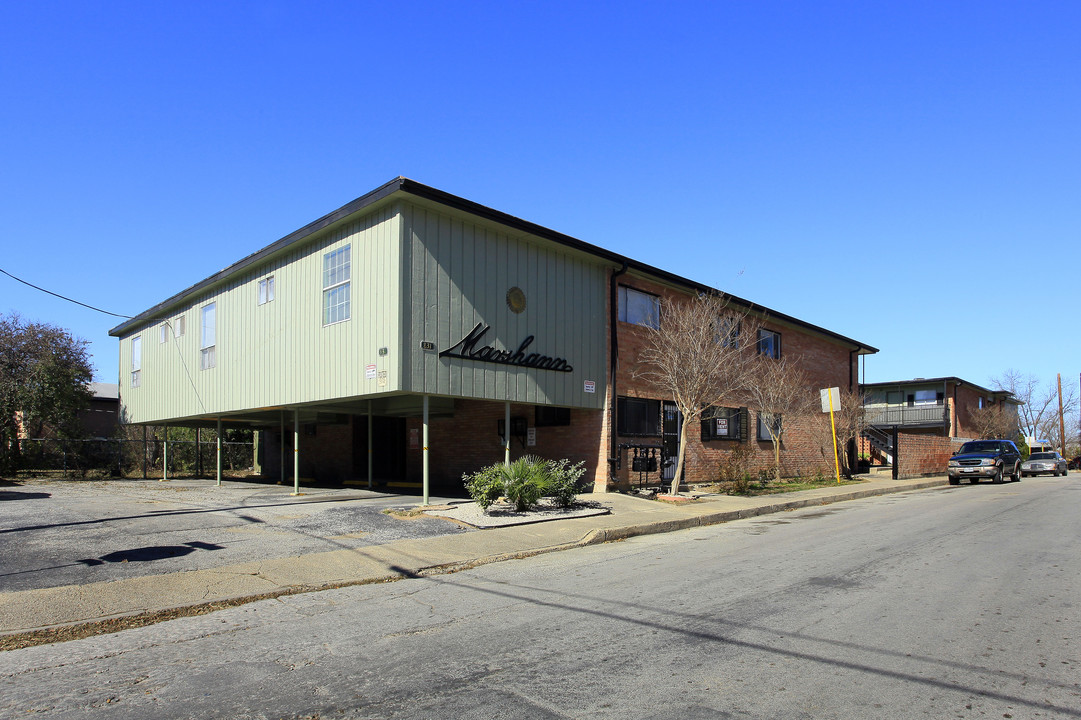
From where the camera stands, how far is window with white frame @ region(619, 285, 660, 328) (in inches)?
816

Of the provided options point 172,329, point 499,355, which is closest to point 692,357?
point 499,355

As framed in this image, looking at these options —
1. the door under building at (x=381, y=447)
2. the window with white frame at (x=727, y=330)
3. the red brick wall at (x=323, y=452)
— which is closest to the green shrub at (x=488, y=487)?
the window with white frame at (x=727, y=330)

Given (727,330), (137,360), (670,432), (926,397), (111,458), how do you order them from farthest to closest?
1. (926,397)
2. (111,458)
3. (137,360)
4. (727,330)
5. (670,432)

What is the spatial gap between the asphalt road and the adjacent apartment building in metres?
7.17

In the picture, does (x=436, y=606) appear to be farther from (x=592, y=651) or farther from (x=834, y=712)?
(x=834, y=712)

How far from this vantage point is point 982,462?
2956 cm

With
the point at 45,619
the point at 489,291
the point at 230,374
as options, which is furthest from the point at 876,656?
the point at 230,374

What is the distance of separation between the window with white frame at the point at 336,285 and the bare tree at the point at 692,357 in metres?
8.37

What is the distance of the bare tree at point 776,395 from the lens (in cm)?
2467

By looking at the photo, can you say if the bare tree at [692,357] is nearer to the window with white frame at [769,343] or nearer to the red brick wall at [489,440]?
the red brick wall at [489,440]

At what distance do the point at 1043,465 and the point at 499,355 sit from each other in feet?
124

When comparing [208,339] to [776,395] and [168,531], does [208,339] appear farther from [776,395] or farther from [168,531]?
[776,395]

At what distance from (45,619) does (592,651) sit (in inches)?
204

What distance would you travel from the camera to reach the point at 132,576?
858cm
